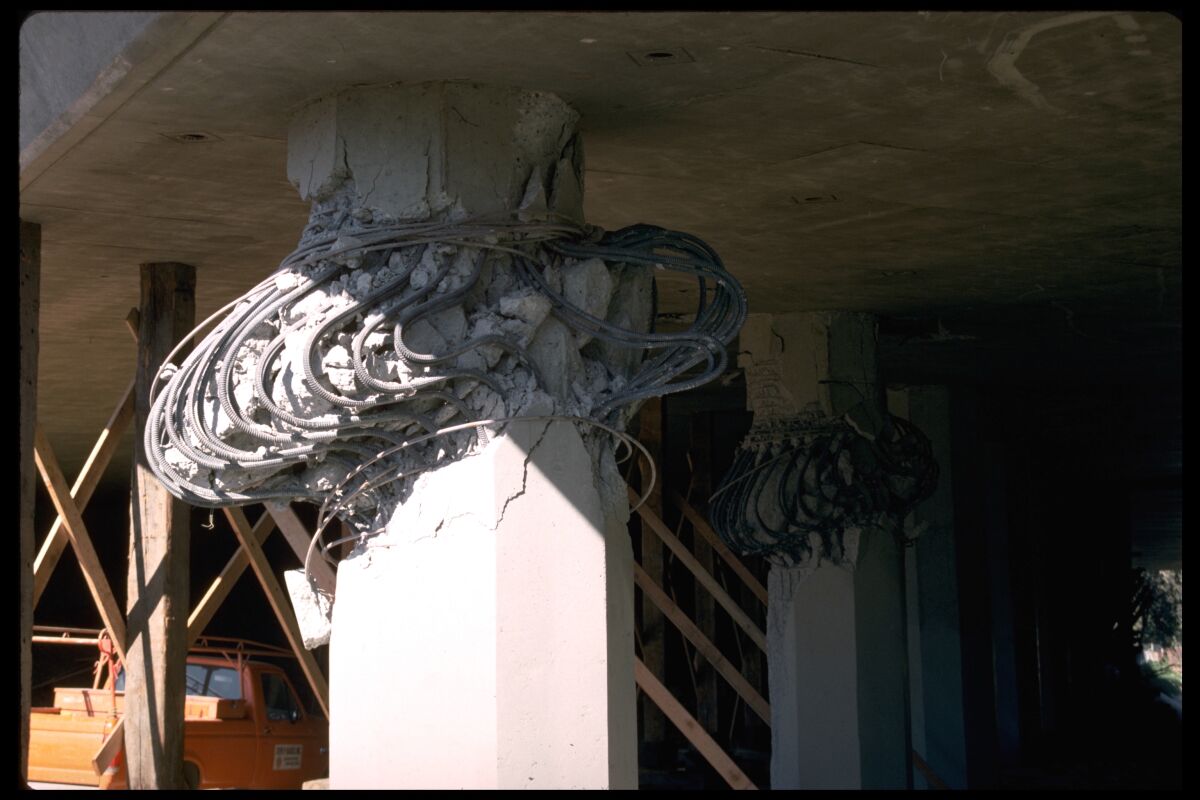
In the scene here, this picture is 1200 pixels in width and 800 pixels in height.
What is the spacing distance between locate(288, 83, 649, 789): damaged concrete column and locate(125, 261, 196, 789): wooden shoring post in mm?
1998

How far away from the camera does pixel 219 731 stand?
8406mm

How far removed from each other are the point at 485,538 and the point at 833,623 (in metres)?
3.73

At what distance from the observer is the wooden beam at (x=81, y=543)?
5570mm

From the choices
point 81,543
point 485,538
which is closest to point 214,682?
point 81,543

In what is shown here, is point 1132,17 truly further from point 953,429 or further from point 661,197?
point 953,429

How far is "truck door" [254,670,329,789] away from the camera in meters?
8.64

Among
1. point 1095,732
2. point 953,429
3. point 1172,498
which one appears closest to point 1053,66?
point 953,429

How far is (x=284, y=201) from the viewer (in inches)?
189

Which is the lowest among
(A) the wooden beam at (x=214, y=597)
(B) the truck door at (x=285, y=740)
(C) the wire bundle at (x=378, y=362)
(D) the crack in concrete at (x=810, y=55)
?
(B) the truck door at (x=285, y=740)

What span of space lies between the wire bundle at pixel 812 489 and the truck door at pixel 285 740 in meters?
3.36

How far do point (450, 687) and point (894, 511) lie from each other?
400 centimetres

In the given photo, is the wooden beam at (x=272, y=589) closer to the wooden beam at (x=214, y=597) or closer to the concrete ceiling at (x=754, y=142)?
the wooden beam at (x=214, y=597)

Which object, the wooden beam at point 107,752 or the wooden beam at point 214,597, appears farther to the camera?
the wooden beam at point 214,597

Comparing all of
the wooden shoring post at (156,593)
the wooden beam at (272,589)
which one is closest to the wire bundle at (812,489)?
the wooden beam at (272,589)
